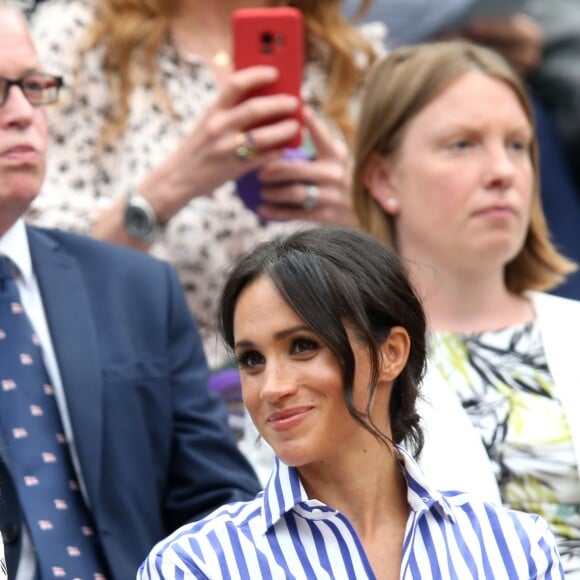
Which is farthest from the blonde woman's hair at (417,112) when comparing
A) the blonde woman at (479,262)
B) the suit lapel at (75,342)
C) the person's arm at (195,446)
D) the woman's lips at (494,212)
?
the suit lapel at (75,342)

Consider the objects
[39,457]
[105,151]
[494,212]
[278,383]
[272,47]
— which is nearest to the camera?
[278,383]

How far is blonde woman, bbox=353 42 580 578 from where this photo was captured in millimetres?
2955

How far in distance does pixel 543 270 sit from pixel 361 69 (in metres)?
0.96

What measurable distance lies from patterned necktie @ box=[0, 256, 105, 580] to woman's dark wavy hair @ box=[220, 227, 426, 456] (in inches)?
22.2

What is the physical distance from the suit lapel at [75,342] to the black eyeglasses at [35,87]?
28 cm

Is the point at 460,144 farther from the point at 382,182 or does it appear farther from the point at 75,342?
the point at 75,342

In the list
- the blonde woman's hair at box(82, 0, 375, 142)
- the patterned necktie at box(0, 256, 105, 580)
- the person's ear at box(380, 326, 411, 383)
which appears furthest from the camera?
the blonde woman's hair at box(82, 0, 375, 142)

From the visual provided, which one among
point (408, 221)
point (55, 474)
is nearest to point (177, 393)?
point (55, 474)

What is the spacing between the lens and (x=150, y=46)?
3.89m

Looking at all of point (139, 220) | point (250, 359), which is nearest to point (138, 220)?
point (139, 220)

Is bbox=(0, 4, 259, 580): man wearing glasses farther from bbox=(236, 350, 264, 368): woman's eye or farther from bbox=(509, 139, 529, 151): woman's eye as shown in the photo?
bbox=(509, 139, 529, 151): woman's eye

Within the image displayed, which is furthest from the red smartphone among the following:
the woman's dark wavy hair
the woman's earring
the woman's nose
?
the woman's nose

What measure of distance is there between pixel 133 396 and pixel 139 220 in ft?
2.36

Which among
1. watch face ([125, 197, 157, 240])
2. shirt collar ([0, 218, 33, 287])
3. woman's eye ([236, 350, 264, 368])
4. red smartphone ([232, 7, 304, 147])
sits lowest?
woman's eye ([236, 350, 264, 368])
